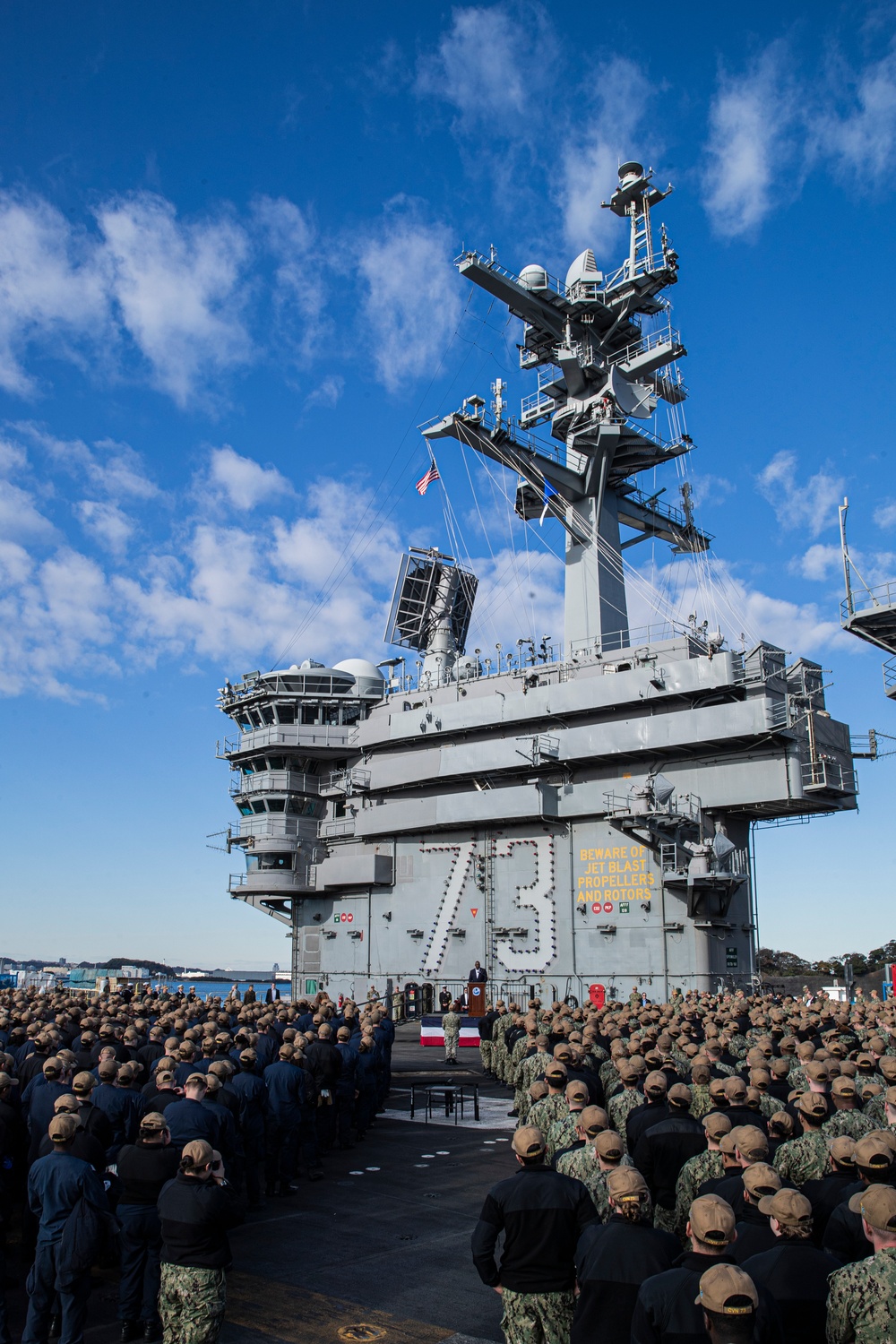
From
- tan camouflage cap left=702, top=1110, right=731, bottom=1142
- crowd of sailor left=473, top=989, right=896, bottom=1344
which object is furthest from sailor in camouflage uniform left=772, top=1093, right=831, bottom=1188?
tan camouflage cap left=702, top=1110, right=731, bottom=1142

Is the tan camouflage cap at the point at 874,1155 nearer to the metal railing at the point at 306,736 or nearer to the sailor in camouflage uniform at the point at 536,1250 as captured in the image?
the sailor in camouflage uniform at the point at 536,1250

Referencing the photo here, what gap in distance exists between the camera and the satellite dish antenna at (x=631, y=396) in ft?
97.6

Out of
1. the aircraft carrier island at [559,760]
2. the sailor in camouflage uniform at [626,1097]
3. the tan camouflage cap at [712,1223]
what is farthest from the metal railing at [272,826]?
the tan camouflage cap at [712,1223]

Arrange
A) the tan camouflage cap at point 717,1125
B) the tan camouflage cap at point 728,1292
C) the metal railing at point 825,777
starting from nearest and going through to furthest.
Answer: the tan camouflage cap at point 728,1292 → the tan camouflage cap at point 717,1125 → the metal railing at point 825,777

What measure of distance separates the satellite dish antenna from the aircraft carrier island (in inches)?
2.7

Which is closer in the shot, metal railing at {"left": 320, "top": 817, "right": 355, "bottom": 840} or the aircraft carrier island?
the aircraft carrier island

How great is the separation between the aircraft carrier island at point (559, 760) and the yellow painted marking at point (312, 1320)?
16465mm

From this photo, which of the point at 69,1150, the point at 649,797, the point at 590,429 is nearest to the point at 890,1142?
the point at 69,1150

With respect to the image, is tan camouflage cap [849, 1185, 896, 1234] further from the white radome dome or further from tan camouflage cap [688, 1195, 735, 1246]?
the white radome dome

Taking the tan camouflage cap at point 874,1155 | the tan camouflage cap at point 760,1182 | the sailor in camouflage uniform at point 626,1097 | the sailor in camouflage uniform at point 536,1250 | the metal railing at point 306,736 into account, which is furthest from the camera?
the metal railing at point 306,736

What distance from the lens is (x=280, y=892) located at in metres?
34.9

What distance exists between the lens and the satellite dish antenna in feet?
97.6

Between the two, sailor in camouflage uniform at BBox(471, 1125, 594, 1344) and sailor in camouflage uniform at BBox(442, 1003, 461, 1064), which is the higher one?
sailor in camouflage uniform at BBox(471, 1125, 594, 1344)

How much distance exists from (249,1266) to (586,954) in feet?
58.1
